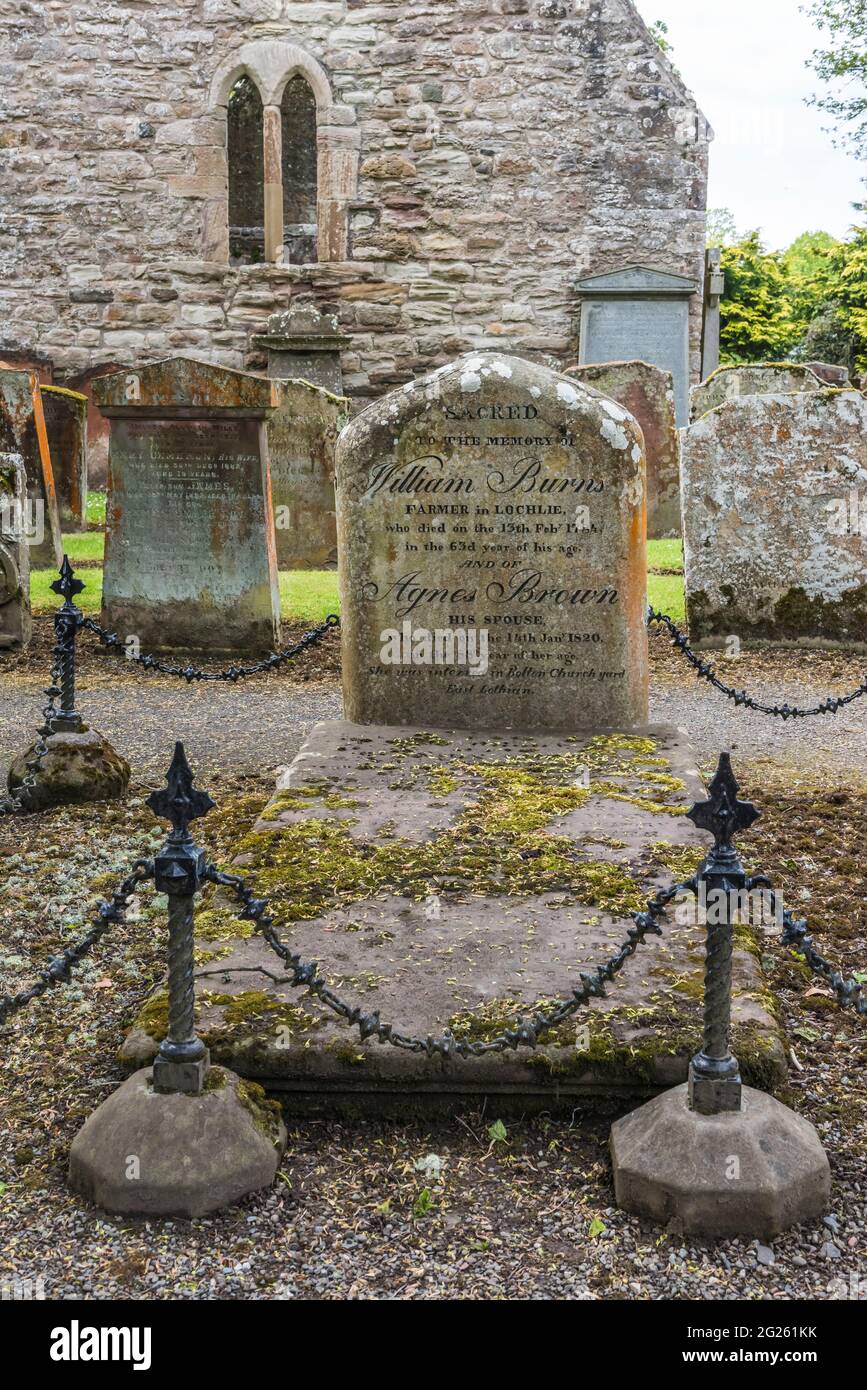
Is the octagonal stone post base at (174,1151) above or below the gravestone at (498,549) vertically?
below

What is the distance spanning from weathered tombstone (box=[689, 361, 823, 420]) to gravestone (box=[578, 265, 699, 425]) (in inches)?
48.1

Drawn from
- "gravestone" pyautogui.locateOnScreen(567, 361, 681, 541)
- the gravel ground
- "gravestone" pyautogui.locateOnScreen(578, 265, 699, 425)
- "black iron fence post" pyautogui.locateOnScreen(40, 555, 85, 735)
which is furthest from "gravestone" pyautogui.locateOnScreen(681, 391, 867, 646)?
"gravestone" pyautogui.locateOnScreen(578, 265, 699, 425)

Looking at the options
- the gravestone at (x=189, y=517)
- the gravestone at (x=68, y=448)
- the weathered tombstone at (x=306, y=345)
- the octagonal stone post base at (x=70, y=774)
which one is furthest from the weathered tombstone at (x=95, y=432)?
the octagonal stone post base at (x=70, y=774)

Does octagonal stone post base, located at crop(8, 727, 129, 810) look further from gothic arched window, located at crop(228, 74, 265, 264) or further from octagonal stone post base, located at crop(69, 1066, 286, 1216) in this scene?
gothic arched window, located at crop(228, 74, 265, 264)

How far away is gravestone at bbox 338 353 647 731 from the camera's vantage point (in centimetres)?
501

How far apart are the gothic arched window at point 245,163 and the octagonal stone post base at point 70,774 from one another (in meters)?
14.7

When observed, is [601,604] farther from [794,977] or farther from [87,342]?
[87,342]

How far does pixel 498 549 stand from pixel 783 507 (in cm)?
404

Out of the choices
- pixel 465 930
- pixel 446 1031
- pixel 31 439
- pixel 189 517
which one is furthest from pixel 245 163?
pixel 446 1031

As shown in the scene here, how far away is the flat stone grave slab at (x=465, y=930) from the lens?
2832mm

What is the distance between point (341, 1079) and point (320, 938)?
535mm

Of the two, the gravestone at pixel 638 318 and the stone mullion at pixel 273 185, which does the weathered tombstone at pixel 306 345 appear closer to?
the stone mullion at pixel 273 185

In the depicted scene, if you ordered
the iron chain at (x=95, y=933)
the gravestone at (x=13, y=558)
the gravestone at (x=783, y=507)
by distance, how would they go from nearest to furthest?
the iron chain at (x=95, y=933) < the gravestone at (x=13, y=558) < the gravestone at (x=783, y=507)

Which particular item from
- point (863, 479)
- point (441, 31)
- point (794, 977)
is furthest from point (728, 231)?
point (794, 977)
